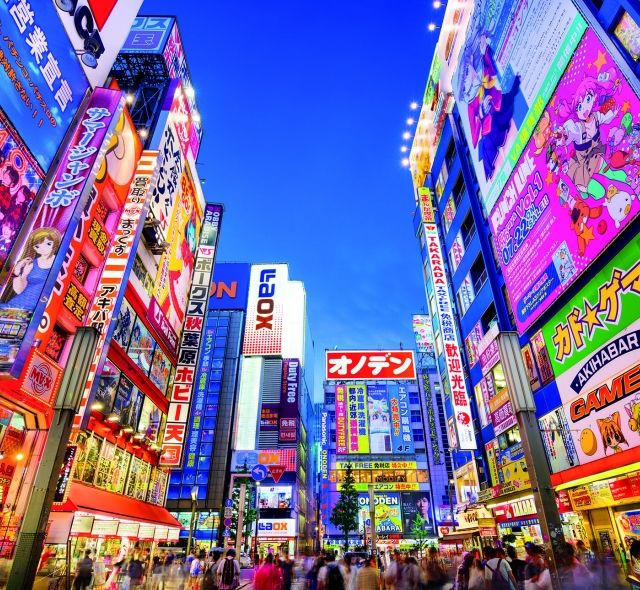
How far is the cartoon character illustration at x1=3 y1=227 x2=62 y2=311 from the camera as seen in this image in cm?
1197

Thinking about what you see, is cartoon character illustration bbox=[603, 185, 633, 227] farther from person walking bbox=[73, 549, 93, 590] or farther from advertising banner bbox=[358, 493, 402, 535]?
advertising banner bbox=[358, 493, 402, 535]

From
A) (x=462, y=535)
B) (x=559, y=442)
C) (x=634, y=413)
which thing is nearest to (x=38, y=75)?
(x=634, y=413)

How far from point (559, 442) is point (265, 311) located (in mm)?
58527

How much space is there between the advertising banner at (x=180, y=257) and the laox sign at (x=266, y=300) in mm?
39394

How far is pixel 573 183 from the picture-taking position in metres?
15.8

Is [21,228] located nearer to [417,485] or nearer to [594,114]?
[594,114]

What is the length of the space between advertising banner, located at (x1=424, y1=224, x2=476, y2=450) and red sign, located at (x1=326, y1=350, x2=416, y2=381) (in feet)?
67.9

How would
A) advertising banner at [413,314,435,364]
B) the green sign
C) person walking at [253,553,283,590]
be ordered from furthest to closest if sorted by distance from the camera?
advertising banner at [413,314,435,364]
the green sign
person walking at [253,553,283,590]

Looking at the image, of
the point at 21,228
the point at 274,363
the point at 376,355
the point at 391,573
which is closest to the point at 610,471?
the point at 391,573

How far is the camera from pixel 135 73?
28.5 m

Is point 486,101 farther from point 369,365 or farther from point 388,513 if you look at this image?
point 388,513

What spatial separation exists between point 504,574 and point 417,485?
2230 inches

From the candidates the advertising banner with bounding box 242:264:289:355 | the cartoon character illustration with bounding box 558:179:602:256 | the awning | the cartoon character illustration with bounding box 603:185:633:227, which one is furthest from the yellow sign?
the cartoon character illustration with bounding box 603:185:633:227

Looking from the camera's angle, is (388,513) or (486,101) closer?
(486,101)
